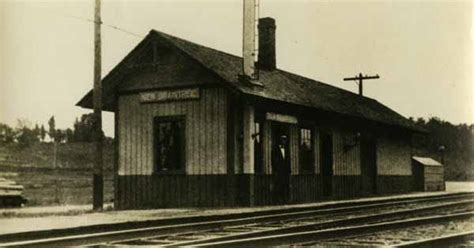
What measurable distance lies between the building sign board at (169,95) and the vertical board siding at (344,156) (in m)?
5.93

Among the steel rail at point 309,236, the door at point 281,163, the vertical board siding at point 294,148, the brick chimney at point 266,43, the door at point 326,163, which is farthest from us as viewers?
the brick chimney at point 266,43

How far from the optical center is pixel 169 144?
17.9 metres

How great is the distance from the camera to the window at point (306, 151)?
1984 cm

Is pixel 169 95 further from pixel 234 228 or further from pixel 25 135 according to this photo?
pixel 25 135

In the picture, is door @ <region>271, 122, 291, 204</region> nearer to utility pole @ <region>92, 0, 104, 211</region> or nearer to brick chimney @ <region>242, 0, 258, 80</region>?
brick chimney @ <region>242, 0, 258, 80</region>

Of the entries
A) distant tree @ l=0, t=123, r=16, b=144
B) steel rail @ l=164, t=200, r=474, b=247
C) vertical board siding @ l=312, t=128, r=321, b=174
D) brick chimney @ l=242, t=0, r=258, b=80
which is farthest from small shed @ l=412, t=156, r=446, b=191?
distant tree @ l=0, t=123, r=16, b=144

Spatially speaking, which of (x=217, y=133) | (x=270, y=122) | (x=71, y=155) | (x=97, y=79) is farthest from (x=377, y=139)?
(x=71, y=155)

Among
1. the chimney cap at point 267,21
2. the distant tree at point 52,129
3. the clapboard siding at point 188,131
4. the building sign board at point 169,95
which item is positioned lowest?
the clapboard siding at point 188,131

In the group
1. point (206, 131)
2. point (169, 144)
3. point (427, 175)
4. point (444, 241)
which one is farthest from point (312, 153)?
point (444, 241)

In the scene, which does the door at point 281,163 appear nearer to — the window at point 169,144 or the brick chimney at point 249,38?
the brick chimney at point 249,38

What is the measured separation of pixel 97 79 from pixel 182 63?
2.61 meters

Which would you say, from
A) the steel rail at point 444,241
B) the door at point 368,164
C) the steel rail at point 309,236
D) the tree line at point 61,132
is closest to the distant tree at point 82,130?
the tree line at point 61,132

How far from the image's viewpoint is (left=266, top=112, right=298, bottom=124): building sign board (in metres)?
18.2

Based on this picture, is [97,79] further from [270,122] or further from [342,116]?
[342,116]
